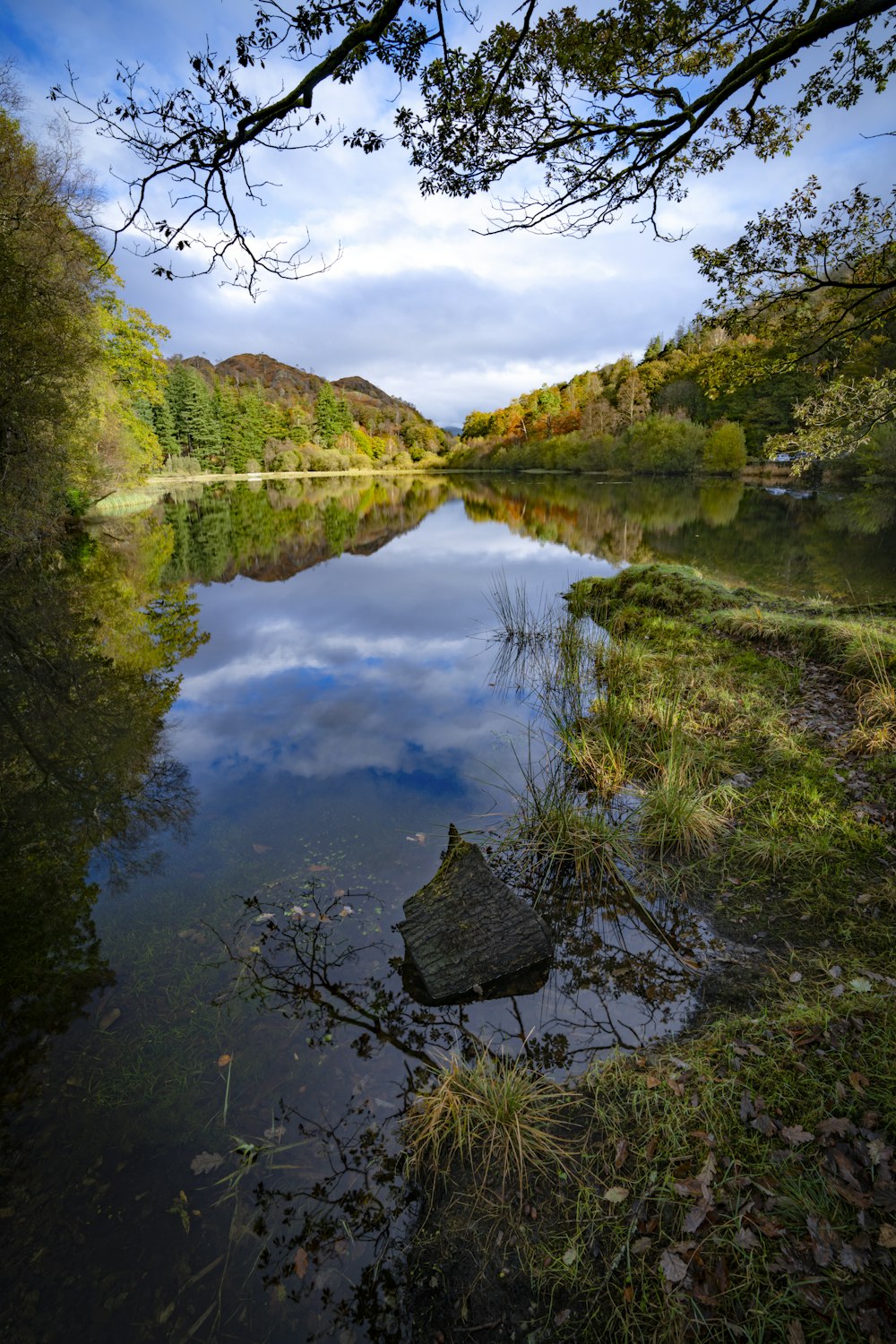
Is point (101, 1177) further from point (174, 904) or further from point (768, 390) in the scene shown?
point (768, 390)

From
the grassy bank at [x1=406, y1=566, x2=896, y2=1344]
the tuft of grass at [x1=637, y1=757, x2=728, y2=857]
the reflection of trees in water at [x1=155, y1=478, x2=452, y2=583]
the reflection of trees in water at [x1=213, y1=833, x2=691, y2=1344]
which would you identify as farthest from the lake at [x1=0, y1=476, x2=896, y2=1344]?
the reflection of trees in water at [x1=155, y1=478, x2=452, y2=583]

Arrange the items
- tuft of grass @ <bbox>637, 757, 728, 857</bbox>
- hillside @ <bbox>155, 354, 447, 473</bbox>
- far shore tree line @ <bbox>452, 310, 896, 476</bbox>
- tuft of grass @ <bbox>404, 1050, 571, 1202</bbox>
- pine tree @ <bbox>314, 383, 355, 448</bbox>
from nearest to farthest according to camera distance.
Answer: tuft of grass @ <bbox>404, 1050, 571, 1202</bbox> < tuft of grass @ <bbox>637, 757, 728, 857</bbox> < far shore tree line @ <bbox>452, 310, 896, 476</bbox> < hillside @ <bbox>155, 354, 447, 473</bbox> < pine tree @ <bbox>314, 383, 355, 448</bbox>

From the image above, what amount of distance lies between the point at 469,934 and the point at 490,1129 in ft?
3.90

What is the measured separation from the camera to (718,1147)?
7.39ft

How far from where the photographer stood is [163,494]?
42.2 meters

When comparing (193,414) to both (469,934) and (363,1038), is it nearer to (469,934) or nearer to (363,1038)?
(469,934)

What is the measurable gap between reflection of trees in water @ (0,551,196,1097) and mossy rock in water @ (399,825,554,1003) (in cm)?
207

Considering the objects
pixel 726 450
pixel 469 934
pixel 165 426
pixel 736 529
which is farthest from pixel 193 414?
pixel 469 934

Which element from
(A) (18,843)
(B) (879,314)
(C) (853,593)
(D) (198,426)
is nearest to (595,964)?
(A) (18,843)

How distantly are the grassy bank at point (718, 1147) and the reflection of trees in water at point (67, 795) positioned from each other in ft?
8.46

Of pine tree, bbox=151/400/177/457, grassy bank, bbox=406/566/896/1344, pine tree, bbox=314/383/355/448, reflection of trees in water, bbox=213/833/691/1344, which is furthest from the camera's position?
pine tree, bbox=314/383/355/448

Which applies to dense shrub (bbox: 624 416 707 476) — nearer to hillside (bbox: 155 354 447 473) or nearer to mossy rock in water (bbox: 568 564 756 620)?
hillside (bbox: 155 354 447 473)

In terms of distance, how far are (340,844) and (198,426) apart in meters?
72.6

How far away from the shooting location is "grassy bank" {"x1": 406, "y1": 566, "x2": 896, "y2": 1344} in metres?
1.83
